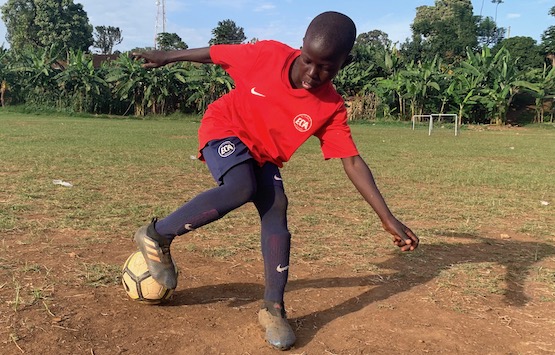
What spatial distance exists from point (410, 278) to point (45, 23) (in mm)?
55818

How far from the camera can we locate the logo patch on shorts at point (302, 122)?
252 cm

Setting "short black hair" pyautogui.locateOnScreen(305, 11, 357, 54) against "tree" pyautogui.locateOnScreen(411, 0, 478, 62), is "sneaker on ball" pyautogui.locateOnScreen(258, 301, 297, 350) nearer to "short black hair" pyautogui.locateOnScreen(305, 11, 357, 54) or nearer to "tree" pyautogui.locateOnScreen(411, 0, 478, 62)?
"short black hair" pyautogui.locateOnScreen(305, 11, 357, 54)

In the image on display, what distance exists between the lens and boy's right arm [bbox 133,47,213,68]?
284cm

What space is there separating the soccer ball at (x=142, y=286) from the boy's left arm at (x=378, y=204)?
114cm

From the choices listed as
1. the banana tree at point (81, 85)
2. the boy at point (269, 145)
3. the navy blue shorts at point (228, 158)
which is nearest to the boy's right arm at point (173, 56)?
the boy at point (269, 145)

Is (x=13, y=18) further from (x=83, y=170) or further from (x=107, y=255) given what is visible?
(x=107, y=255)

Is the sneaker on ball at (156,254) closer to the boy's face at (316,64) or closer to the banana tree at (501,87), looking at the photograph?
the boy's face at (316,64)

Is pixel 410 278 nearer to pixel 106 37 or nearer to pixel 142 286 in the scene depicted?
pixel 142 286

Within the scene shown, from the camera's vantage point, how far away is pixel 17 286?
281 cm

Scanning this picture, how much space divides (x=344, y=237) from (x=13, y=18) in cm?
5880

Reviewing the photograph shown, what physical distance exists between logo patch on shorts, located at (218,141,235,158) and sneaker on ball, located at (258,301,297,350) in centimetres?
77

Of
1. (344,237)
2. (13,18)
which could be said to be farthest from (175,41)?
(344,237)

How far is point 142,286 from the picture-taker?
8.79ft

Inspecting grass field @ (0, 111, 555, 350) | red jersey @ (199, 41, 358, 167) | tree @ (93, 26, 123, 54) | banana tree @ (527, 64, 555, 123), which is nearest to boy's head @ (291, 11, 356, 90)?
red jersey @ (199, 41, 358, 167)
